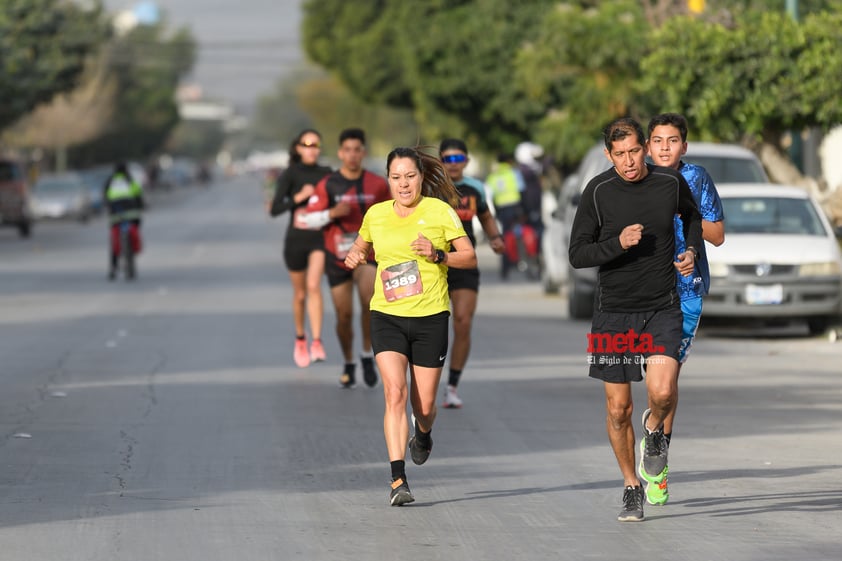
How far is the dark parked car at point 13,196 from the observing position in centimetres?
4494

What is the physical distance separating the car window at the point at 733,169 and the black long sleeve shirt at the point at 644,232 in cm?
1181

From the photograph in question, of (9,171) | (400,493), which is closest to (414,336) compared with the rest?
(400,493)

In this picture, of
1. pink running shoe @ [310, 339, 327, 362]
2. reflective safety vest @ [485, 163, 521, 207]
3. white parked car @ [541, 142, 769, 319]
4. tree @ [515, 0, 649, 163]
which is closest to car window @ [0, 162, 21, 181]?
tree @ [515, 0, 649, 163]

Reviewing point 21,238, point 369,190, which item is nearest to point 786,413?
point 369,190

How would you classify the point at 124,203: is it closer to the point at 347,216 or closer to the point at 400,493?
the point at 347,216

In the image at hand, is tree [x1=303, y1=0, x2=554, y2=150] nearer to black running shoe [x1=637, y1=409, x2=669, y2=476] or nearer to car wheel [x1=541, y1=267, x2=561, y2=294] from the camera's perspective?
car wheel [x1=541, y1=267, x2=561, y2=294]

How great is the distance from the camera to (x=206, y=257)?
115 feet

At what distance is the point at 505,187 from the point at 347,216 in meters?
14.3

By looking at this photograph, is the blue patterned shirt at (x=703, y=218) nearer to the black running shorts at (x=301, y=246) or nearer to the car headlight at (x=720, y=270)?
the black running shorts at (x=301, y=246)

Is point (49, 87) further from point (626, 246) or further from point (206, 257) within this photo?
point (626, 246)

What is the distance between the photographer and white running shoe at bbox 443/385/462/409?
12.6m

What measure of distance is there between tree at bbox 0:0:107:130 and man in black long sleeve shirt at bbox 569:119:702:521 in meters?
43.4

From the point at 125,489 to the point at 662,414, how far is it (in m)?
2.77

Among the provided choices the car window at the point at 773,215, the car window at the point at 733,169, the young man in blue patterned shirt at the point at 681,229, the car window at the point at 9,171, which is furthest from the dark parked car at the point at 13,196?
the young man in blue patterned shirt at the point at 681,229
